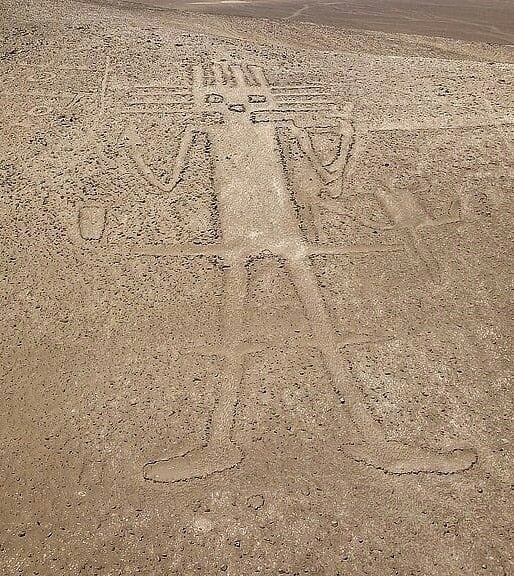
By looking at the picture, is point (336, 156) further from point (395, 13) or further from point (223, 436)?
point (395, 13)

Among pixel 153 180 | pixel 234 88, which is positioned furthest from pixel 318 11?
pixel 153 180

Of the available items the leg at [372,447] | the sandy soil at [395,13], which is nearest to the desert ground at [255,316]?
the leg at [372,447]

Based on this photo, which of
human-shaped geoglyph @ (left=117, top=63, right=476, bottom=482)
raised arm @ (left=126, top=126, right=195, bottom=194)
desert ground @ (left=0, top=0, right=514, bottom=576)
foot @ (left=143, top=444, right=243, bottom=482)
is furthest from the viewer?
raised arm @ (left=126, top=126, right=195, bottom=194)

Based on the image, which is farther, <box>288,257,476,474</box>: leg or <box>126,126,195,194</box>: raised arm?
<box>126,126,195,194</box>: raised arm

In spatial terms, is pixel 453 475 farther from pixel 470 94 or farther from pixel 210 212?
pixel 470 94

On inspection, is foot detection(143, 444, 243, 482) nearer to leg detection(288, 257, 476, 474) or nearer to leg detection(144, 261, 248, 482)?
leg detection(144, 261, 248, 482)

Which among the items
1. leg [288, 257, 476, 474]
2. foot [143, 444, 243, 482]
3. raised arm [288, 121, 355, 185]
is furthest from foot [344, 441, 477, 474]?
raised arm [288, 121, 355, 185]

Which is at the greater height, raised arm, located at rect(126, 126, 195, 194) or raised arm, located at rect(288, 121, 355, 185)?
raised arm, located at rect(288, 121, 355, 185)
